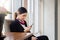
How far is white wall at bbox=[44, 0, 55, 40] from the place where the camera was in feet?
12.6

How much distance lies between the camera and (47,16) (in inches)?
157

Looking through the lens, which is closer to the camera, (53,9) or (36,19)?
(53,9)

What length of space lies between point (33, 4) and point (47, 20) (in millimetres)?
577

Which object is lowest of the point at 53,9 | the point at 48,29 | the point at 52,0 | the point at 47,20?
the point at 48,29

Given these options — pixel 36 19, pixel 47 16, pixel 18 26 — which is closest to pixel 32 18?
pixel 36 19

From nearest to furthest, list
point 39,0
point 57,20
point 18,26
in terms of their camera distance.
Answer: point 18,26 → point 57,20 → point 39,0

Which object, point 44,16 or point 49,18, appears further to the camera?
point 44,16

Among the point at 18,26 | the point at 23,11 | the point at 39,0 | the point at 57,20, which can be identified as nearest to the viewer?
the point at 18,26

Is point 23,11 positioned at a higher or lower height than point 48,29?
higher

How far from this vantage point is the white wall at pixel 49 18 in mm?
3826

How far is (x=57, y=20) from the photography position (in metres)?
3.76

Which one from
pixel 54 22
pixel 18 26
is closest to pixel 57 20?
pixel 54 22

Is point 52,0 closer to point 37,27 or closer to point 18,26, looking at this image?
point 37,27

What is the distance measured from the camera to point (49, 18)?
3.93 metres
